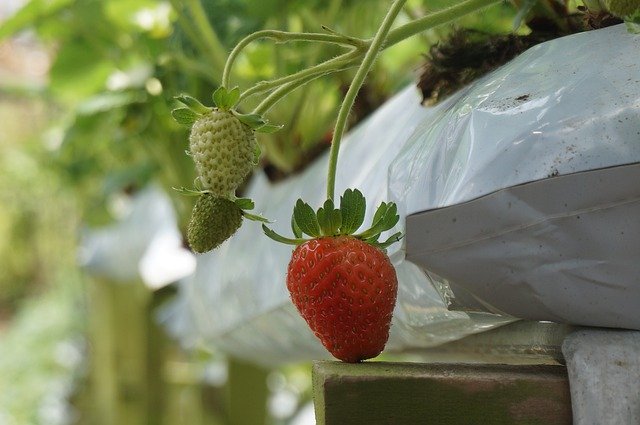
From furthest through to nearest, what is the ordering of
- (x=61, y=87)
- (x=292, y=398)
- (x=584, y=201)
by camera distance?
(x=292, y=398), (x=61, y=87), (x=584, y=201)

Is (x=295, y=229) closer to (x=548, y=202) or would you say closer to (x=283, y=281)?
(x=548, y=202)

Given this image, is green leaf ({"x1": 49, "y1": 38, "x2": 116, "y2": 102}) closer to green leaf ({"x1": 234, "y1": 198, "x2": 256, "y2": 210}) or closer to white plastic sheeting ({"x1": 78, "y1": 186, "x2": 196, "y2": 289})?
white plastic sheeting ({"x1": 78, "y1": 186, "x2": 196, "y2": 289})

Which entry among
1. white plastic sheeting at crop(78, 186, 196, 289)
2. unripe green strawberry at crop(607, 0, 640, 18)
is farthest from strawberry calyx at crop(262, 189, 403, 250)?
white plastic sheeting at crop(78, 186, 196, 289)

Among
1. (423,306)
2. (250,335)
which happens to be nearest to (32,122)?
(250,335)

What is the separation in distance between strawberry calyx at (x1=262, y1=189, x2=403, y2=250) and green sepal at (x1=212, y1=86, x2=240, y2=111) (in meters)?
0.06

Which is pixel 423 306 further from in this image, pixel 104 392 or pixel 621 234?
pixel 104 392

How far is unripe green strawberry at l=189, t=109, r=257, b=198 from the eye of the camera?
44 cm

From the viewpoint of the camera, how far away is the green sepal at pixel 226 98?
46 centimetres

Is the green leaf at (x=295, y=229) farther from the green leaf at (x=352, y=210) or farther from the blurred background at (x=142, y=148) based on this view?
the blurred background at (x=142, y=148)

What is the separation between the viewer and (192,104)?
0.48m

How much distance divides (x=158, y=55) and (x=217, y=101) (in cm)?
96

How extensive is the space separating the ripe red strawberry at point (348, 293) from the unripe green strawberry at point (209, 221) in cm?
4

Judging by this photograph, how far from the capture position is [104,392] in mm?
2857

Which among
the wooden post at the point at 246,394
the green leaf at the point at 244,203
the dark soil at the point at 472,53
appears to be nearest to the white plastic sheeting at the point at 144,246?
the wooden post at the point at 246,394
